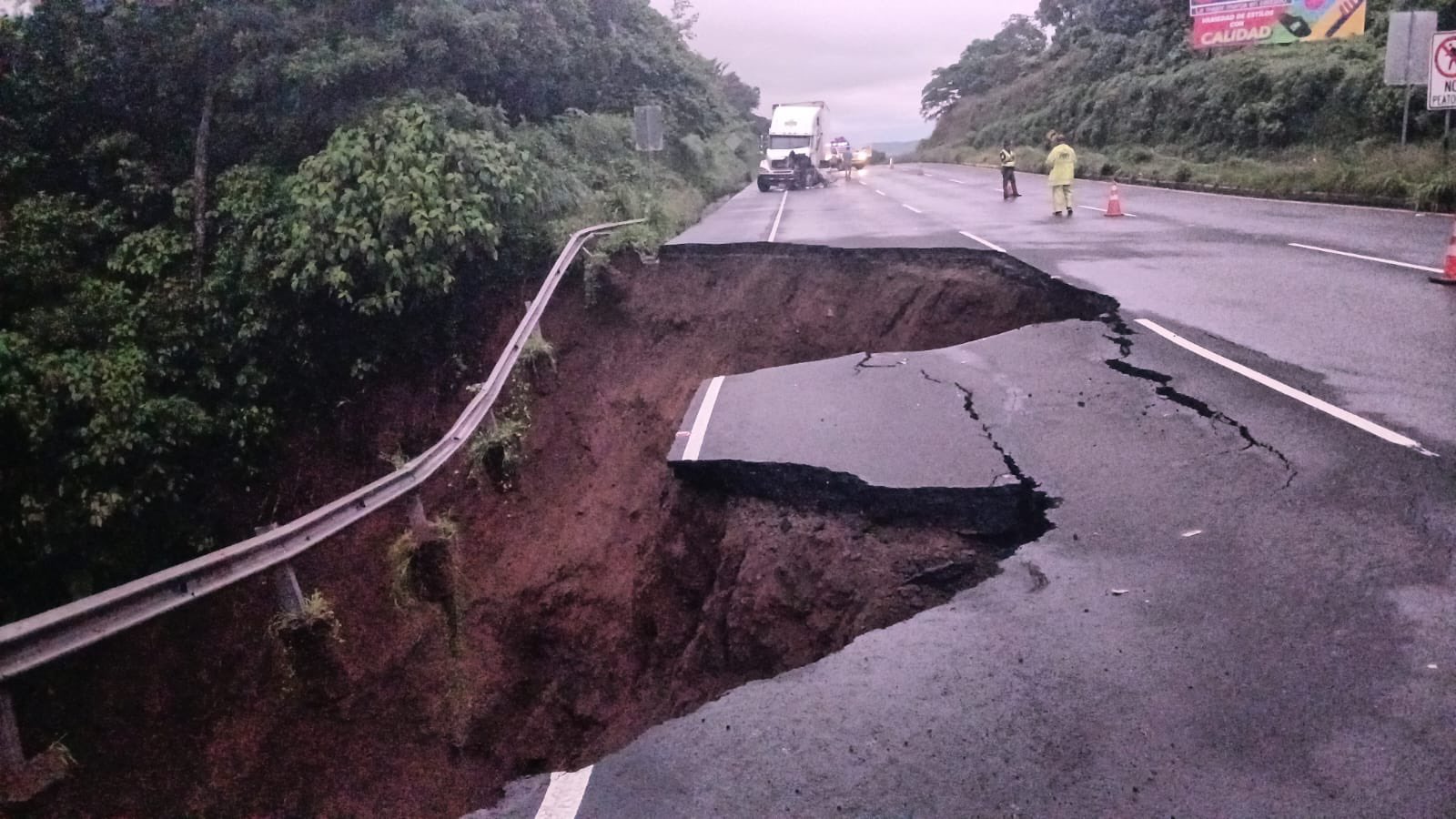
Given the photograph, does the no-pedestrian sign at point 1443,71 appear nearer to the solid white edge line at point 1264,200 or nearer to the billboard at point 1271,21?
the solid white edge line at point 1264,200

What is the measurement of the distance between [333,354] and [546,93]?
968cm

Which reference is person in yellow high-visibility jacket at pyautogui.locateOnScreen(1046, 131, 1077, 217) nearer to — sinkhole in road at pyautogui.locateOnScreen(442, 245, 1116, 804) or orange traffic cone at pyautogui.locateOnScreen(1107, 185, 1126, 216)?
orange traffic cone at pyautogui.locateOnScreen(1107, 185, 1126, 216)

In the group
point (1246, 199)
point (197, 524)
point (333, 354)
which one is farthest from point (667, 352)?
point (1246, 199)

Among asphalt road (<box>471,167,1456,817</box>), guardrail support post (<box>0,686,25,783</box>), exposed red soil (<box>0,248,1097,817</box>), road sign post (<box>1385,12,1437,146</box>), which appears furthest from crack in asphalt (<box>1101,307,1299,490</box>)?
road sign post (<box>1385,12,1437,146</box>)

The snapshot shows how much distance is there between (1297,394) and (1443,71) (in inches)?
529

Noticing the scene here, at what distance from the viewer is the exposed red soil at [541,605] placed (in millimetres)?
6762

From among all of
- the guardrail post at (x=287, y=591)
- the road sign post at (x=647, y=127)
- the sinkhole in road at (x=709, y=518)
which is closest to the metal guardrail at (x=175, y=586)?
the guardrail post at (x=287, y=591)

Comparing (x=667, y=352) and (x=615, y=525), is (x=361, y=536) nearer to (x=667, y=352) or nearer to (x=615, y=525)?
(x=615, y=525)

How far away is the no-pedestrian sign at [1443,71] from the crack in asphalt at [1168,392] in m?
10.9

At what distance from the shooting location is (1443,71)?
17.2 meters

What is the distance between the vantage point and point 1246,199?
79.4 ft

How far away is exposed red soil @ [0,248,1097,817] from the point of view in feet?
22.2

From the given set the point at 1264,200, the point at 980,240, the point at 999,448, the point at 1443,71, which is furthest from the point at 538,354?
the point at 1264,200

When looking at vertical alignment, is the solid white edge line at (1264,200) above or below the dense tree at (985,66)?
below
